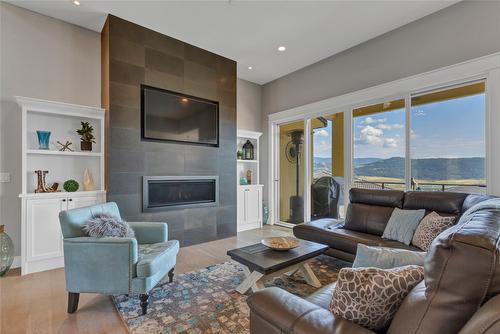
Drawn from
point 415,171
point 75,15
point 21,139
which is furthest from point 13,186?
point 415,171

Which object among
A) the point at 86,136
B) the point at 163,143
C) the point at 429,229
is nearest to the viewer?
the point at 429,229

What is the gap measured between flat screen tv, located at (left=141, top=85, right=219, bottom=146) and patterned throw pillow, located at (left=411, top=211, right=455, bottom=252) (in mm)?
3208

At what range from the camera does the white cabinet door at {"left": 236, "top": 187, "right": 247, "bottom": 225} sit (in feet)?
16.2

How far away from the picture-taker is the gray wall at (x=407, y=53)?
9.37 ft

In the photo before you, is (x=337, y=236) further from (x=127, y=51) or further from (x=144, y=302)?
(x=127, y=51)

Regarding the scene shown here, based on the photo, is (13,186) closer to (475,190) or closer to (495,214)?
(495,214)

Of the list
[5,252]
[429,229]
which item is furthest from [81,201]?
[429,229]

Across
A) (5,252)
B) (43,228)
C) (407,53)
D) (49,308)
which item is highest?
(407,53)

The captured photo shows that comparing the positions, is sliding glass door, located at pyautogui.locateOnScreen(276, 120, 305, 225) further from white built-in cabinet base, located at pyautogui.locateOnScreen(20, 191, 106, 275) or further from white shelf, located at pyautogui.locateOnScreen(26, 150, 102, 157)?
white built-in cabinet base, located at pyautogui.locateOnScreen(20, 191, 106, 275)

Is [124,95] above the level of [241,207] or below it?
above

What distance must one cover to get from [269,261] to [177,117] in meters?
2.80

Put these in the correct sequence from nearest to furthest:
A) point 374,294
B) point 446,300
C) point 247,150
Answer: point 446,300 < point 374,294 < point 247,150

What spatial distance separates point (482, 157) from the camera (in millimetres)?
2914

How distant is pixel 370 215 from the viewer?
3.16 metres
